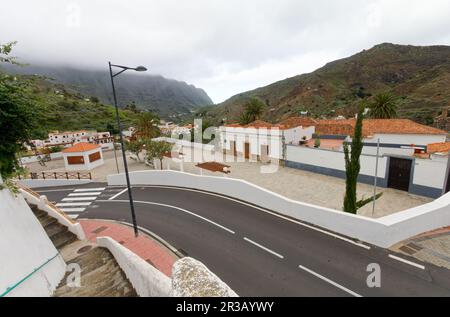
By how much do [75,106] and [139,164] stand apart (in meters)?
88.3

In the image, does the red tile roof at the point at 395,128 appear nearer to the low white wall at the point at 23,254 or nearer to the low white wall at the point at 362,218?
the low white wall at the point at 362,218

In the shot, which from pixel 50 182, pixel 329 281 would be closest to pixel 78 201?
pixel 50 182

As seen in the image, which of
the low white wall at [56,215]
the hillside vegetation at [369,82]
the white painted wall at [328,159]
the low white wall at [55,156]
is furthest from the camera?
the hillside vegetation at [369,82]

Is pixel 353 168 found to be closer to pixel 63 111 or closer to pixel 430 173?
pixel 430 173

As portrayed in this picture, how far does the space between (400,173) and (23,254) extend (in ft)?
69.1

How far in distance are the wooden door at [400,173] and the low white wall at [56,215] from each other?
20820 millimetres

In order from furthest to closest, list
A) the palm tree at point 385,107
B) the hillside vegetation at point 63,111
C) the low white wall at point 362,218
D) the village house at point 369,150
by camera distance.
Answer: the palm tree at point 385,107
the village house at point 369,150
the low white wall at point 362,218
the hillside vegetation at point 63,111

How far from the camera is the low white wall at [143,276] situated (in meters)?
4.95

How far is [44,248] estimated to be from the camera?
7691 millimetres

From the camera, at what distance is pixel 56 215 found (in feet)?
38.7

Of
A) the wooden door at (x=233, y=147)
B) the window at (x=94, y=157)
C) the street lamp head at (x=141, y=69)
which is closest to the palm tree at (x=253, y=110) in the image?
the wooden door at (x=233, y=147)

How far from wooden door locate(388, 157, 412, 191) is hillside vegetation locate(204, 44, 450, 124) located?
59.9m

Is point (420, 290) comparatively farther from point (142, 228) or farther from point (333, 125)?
point (333, 125)
